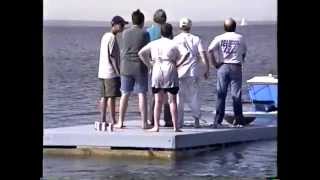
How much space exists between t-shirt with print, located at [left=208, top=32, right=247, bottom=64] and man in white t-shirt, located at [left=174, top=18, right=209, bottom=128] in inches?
8.3

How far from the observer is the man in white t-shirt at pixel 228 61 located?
9680mm

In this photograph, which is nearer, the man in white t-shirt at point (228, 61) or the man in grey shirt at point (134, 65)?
the man in grey shirt at point (134, 65)

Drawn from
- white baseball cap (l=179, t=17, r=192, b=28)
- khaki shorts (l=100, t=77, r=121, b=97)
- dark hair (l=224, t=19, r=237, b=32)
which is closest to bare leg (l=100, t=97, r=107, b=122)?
khaki shorts (l=100, t=77, r=121, b=97)

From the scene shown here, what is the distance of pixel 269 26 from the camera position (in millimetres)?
8547

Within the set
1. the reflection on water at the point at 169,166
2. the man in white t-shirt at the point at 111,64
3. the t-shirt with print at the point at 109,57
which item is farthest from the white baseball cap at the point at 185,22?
the reflection on water at the point at 169,166

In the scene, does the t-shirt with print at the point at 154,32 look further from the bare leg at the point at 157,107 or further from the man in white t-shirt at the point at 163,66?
the bare leg at the point at 157,107

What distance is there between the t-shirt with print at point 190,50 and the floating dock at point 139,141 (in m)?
0.64

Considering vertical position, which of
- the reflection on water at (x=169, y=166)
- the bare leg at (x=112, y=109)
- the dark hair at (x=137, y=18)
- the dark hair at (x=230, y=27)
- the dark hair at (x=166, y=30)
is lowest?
the reflection on water at (x=169, y=166)

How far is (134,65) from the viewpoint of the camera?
30.4 ft

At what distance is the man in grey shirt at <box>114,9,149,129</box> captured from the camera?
30.3ft

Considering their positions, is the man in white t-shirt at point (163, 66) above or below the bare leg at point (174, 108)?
above
